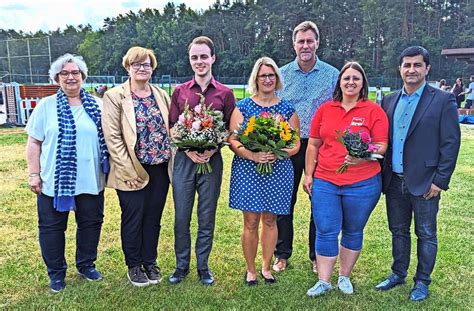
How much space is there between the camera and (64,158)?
3553 mm

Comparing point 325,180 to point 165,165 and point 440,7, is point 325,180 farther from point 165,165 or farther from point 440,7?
point 440,7

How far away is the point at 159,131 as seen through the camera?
364 centimetres

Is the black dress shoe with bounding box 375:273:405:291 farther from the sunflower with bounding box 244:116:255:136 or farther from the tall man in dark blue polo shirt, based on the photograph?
the sunflower with bounding box 244:116:255:136

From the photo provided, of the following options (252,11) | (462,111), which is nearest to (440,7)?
(252,11)

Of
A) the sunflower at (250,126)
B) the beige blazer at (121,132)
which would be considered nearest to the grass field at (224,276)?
the beige blazer at (121,132)

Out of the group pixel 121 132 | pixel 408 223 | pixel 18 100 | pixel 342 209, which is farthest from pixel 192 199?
pixel 18 100

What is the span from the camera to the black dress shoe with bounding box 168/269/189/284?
153 inches

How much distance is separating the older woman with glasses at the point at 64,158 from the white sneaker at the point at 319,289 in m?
1.90

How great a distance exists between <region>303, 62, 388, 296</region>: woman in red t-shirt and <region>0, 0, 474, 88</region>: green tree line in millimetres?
41872

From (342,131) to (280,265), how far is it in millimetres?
1521

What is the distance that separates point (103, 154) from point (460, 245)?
12.4ft

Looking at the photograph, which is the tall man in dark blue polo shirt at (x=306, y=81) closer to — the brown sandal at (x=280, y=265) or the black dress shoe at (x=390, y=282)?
the brown sandal at (x=280, y=265)

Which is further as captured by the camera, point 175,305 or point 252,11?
point 252,11

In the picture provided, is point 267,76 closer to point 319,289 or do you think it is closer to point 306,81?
point 306,81
